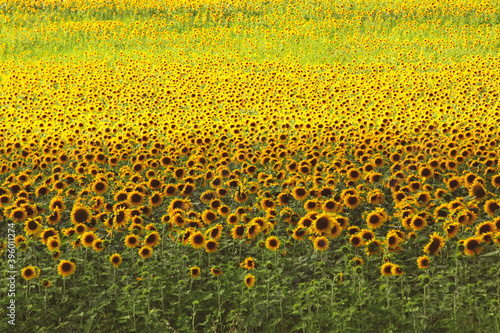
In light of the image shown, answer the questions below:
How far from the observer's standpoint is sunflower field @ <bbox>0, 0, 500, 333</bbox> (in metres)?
4.09

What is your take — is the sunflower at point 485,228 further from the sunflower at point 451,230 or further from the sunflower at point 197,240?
the sunflower at point 197,240

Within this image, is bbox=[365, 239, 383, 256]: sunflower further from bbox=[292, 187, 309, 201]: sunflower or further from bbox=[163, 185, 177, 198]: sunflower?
bbox=[163, 185, 177, 198]: sunflower

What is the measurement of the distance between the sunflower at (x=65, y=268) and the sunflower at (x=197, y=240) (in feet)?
3.81

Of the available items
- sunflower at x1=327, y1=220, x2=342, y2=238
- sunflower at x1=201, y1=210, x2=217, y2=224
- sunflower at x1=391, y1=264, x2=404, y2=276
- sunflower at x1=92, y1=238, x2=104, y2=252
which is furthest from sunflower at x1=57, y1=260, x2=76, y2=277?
sunflower at x1=391, y1=264, x2=404, y2=276

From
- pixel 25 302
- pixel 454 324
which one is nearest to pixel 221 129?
pixel 25 302

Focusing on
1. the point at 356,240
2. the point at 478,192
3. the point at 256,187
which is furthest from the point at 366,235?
the point at 256,187

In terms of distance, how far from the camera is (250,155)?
25.4 ft

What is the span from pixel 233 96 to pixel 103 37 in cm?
1133

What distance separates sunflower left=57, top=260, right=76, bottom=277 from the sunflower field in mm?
13

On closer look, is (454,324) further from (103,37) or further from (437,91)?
(103,37)

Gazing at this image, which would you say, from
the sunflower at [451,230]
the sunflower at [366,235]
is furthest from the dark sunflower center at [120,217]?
the sunflower at [451,230]

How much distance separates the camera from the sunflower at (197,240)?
14.6 feet

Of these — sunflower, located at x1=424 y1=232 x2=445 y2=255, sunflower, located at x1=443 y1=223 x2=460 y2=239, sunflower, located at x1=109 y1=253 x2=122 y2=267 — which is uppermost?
sunflower, located at x1=443 y1=223 x2=460 y2=239

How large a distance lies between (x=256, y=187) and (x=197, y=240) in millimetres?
1497
